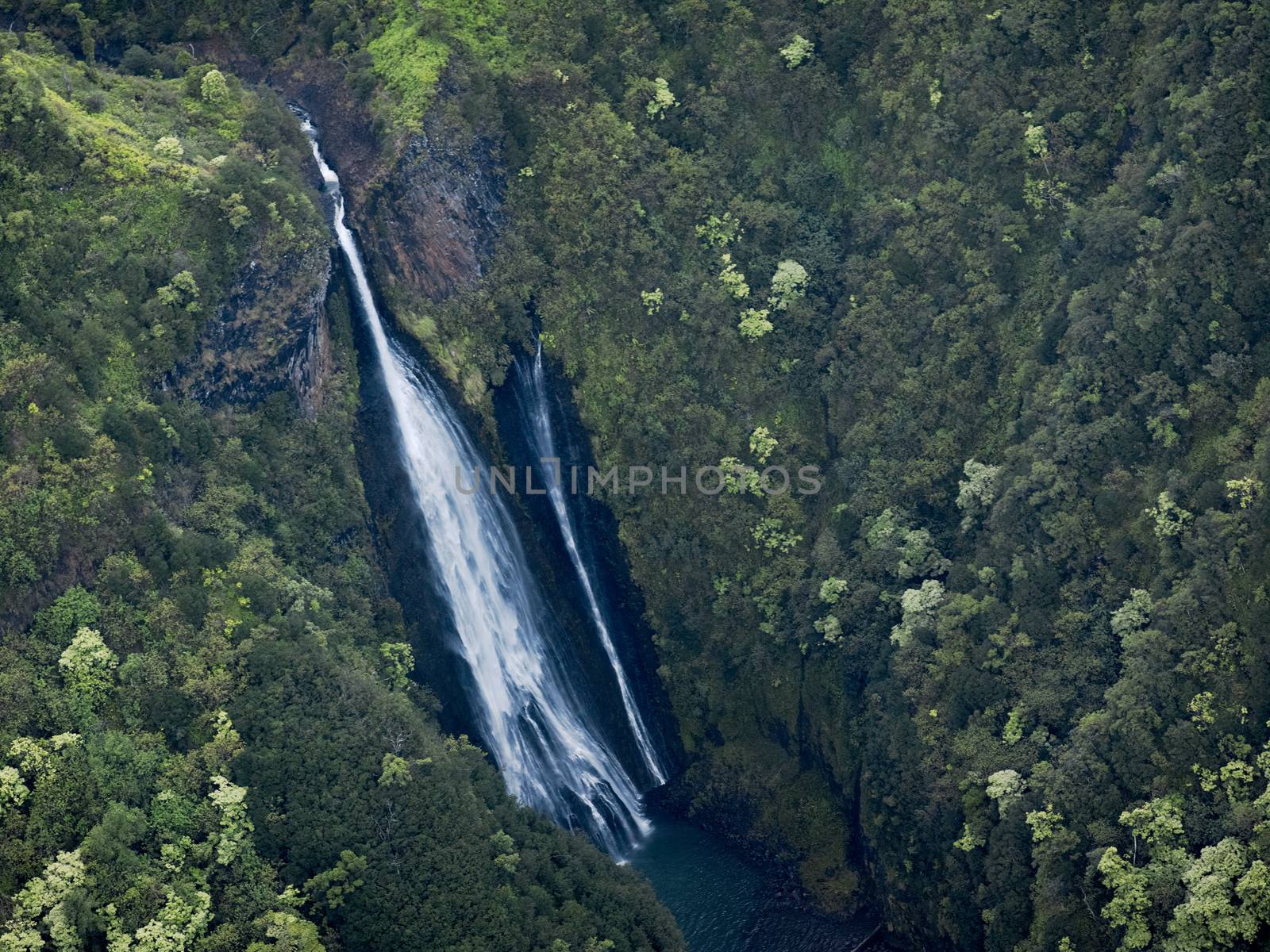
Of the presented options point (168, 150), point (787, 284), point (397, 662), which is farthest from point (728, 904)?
point (168, 150)

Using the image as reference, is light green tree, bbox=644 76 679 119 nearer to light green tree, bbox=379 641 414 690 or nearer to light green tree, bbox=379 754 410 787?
light green tree, bbox=379 641 414 690

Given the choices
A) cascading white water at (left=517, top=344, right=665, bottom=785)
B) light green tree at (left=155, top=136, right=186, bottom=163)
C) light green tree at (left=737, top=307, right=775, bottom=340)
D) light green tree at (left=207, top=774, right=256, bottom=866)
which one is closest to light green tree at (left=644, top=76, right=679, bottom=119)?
light green tree at (left=737, top=307, right=775, bottom=340)

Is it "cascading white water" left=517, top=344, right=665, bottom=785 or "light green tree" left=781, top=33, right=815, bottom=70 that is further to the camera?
"light green tree" left=781, top=33, right=815, bottom=70

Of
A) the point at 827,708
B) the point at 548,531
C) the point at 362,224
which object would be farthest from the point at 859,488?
the point at 362,224

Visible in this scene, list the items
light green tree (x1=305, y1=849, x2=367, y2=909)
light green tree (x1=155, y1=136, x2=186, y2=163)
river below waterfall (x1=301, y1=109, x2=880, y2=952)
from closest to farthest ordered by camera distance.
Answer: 1. light green tree (x1=305, y1=849, x2=367, y2=909)
2. light green tree (x1=155, y1=136, x2=186, y2=163)
3. river below waterfall (x1=301, y1=109, x2=880, y2=952)

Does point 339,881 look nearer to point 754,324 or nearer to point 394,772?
point 394,772

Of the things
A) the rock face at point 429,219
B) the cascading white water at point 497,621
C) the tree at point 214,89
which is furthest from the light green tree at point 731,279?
the tree at point 214,89

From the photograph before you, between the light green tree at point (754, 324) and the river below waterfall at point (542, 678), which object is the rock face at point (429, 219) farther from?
the light green tree at point (754, 324)
